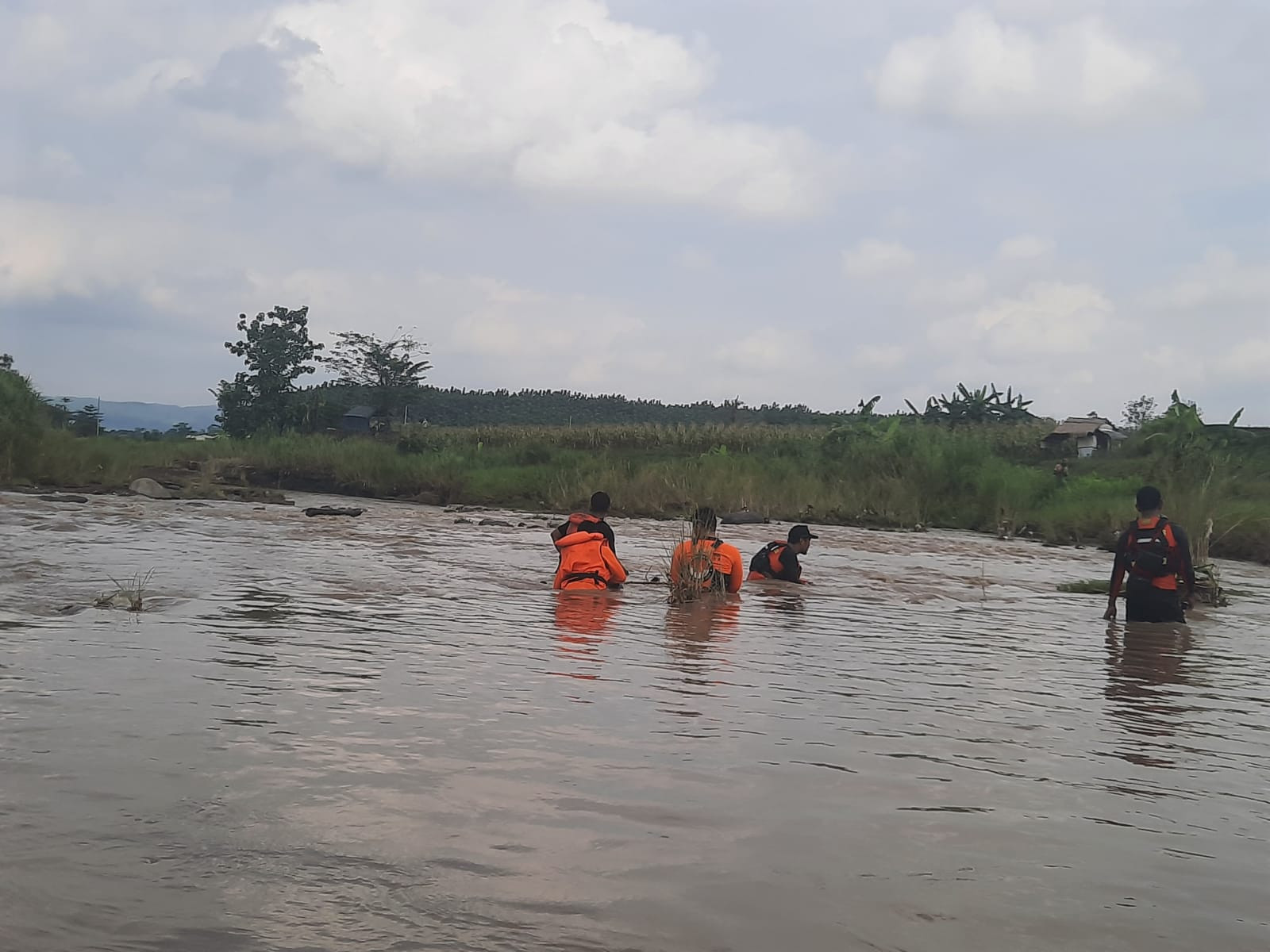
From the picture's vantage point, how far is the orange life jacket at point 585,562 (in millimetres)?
12453

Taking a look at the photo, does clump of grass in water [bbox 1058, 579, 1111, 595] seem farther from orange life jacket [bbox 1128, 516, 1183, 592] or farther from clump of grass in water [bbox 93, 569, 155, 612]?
clump of grass in water [bbox 93, 569, 155, 612]

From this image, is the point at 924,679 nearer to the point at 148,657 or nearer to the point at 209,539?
the point at 148,657

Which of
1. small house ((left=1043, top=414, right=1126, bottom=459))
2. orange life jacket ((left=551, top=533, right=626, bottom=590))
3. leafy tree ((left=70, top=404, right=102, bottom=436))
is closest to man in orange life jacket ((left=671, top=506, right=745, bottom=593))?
orange life jacket ((left=551, top=533, right=626, bottom=590))

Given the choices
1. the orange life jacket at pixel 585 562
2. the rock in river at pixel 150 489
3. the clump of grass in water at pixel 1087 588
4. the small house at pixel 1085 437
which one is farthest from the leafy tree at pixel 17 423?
the small house at pixel 1085 437

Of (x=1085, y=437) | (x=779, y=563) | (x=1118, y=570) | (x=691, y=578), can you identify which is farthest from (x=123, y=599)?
(x=1085, y=437)

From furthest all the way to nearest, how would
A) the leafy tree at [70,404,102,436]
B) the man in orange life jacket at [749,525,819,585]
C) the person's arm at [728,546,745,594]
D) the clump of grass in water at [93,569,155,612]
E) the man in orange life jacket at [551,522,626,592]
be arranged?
the leafy tree at [70,404,102,436] → the man in orange life jacket at [749,525,819,585] → the person's arm at [728,546,745,594] → the man in orange life jacket at [551,522,626,592] → the clump of grass in water at [93,569,155,612]

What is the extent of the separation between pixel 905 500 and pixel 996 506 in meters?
2.13

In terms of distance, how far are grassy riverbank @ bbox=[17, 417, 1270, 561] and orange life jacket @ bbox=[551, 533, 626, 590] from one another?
1106 centimetres

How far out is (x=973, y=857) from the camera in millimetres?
4152

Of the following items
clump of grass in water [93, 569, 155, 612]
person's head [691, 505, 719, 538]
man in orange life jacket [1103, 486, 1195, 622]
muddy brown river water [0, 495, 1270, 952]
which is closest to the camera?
muddy brown river water [0, 495, 1270, 952]

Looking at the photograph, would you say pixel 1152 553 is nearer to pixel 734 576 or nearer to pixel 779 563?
pixel 734 576

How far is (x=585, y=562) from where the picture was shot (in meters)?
12.5

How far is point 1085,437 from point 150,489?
33.7 meters

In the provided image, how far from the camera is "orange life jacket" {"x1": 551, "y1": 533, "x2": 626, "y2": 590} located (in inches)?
490
